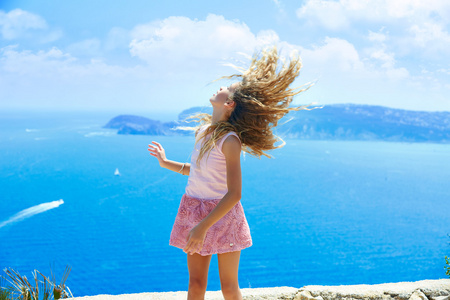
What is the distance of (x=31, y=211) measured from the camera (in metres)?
21.3

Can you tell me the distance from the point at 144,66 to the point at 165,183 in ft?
119

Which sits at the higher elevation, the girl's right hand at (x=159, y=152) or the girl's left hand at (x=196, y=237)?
the girl's right hand at (x=159, y=152)

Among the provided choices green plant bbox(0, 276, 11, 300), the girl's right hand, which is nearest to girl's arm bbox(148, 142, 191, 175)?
the girl's right hand

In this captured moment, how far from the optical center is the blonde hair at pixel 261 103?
1.56m

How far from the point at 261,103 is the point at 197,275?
0.65 m

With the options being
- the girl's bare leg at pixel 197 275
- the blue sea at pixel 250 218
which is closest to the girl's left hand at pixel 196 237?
the girl's bare leg at pixel 197 275

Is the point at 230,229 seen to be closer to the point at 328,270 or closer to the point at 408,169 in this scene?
the point at 328,270

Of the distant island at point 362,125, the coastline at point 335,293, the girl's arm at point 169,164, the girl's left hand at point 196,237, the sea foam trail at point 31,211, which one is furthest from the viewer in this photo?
the distant island at point 362,125

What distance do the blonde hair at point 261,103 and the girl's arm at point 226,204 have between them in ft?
0.32

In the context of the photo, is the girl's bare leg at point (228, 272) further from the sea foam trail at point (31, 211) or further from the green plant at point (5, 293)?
the sea foam trail at point (31, 211)

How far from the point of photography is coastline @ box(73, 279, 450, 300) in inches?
84.4

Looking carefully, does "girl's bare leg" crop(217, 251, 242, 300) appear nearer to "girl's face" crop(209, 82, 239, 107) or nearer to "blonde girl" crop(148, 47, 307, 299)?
"blonde girl" crop(148, 47, 307, 299)

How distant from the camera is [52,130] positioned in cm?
4912

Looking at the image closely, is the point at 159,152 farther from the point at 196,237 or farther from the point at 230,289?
the point at 230,289
